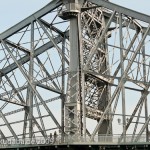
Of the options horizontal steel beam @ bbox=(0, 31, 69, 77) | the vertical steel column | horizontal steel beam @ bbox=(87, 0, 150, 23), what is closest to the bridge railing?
the vertical steel column

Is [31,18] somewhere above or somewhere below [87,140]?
above

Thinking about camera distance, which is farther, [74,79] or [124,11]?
[74,79]

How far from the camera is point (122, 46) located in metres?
48.9

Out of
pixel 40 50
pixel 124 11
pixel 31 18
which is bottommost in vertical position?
pixel 40 50

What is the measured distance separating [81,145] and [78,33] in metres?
11.9

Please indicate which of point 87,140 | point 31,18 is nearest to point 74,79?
point 87,140

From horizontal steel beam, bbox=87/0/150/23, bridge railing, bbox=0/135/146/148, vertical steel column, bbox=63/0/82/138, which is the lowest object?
bridge railing, bbox=0/135/146/148

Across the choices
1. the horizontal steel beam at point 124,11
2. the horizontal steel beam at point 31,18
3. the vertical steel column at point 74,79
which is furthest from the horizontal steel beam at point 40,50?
the horizontal steel beam at point 124,11

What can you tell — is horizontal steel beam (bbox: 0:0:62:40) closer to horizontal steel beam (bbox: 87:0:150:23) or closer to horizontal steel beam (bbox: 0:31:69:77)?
horizontal steel beam (bbox: 0:31:69:77)

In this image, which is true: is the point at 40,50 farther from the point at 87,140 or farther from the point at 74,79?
the point at 87,140

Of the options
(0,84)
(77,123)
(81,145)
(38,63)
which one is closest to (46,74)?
(38,63)

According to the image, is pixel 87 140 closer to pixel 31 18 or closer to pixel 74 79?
pixel 74 79

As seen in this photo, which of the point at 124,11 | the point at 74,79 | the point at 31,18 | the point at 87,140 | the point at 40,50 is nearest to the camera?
the point at 87,140

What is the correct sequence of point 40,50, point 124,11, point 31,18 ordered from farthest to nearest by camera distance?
point 40,50
point 31,18
point 124,11
